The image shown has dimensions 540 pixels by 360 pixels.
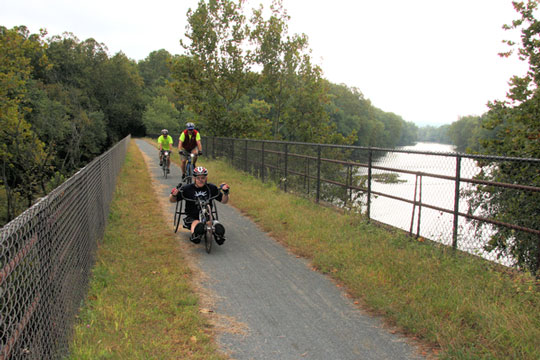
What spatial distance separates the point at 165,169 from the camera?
56.9ft

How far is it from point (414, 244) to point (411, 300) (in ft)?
6.65

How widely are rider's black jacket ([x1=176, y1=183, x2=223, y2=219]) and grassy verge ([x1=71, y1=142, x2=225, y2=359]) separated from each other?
638 millimetres

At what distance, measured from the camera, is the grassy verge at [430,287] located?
3.79 metres

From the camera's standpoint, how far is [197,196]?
7.23 m

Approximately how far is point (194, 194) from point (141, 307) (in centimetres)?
290

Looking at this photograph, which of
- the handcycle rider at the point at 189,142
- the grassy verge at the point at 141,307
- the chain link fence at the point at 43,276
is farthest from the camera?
the handcycle rider at the point at 189,142

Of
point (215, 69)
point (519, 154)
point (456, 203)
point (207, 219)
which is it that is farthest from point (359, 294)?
point (215, 69)

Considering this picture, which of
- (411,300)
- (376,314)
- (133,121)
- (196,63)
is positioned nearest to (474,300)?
(411,300)

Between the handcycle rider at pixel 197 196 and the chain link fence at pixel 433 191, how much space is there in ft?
9.73

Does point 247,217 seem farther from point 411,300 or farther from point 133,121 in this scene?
point 133,121

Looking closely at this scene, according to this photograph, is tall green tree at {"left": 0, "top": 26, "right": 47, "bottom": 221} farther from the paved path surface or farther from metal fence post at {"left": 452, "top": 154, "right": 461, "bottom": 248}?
metal fence post at {"left": 452, "top": 154, "right": 461, "bottom": 248}

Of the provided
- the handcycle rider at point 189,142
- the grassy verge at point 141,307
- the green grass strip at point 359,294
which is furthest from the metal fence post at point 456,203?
the handcycle rider at point 189,142

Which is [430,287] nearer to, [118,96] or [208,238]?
[208,238]

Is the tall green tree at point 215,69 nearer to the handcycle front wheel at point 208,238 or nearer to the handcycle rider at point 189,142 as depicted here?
the handcycle rider at point 189,142
